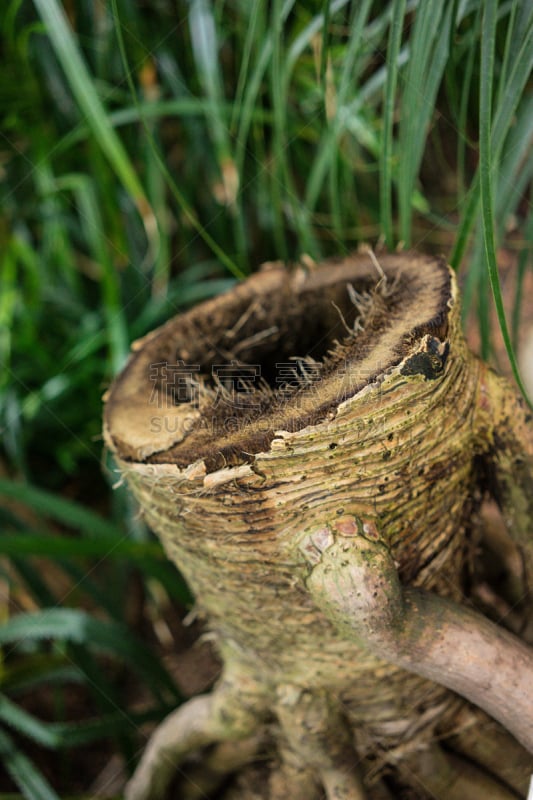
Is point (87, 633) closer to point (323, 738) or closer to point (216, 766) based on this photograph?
point (216, 766)

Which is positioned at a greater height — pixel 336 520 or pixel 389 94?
pixel 389 94

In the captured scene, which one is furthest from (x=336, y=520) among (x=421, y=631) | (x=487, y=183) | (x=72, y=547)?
(x=72, y=547)

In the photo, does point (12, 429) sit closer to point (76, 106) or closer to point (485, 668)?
point (76, 106)

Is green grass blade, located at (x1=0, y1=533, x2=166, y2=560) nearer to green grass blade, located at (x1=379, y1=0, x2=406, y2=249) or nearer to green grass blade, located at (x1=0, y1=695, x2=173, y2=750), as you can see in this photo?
green grass blade, located at (x1=0, y1=695, x2=173, y2=750)

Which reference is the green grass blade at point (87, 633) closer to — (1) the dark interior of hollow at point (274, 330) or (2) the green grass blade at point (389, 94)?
(1) the dark interior of hollow at point (274, 330)

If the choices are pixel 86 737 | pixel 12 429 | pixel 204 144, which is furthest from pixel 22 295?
pixel 86 737

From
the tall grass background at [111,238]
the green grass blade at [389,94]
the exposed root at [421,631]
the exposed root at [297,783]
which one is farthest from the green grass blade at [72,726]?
the green grass blade at [389,94]

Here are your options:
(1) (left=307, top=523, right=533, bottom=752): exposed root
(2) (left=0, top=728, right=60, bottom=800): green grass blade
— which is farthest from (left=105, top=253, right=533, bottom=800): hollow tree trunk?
(2) (left=0, top=728, right=60, bottom=800): green grass blade
